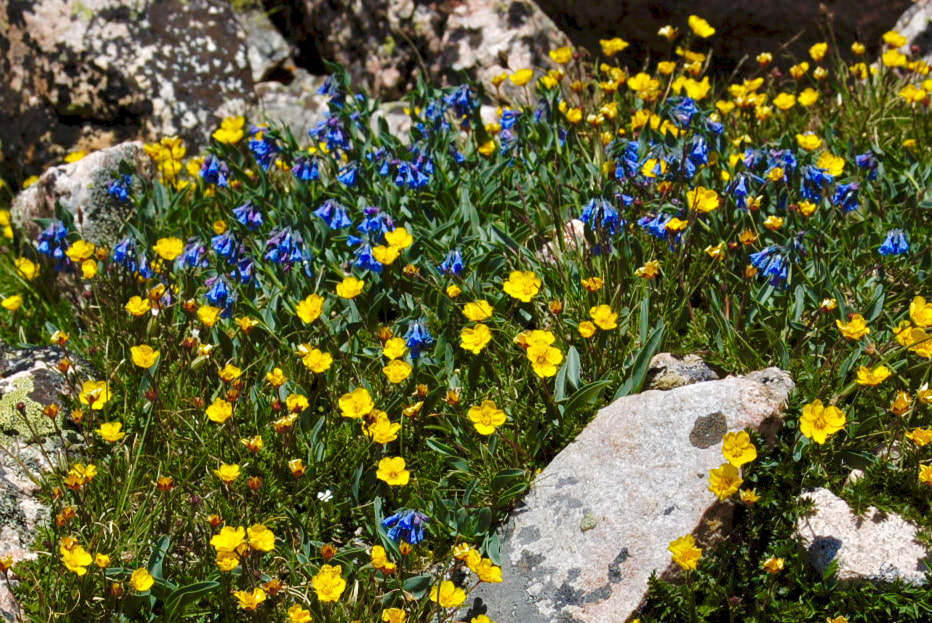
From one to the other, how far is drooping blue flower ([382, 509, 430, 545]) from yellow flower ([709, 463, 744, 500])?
94 centimetres

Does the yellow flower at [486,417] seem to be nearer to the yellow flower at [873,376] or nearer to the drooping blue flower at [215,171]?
the yellow flower at [873,376]

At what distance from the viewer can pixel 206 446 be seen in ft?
11.6

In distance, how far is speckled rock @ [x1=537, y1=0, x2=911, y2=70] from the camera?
20.2 feet

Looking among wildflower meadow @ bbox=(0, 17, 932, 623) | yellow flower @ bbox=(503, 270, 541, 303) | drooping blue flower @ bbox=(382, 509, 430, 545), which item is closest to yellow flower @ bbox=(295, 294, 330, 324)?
wildflower meadow @ bbox=(0, 17, 932, 623)

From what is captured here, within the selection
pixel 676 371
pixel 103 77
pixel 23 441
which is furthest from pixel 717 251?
pixel 103 77

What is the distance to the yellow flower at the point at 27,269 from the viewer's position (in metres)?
4.66

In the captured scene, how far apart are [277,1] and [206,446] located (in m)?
4.51

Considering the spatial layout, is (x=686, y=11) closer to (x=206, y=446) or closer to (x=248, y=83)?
(x=248, y=83)

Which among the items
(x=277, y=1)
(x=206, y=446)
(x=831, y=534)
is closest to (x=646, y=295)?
(x=831, y=534)

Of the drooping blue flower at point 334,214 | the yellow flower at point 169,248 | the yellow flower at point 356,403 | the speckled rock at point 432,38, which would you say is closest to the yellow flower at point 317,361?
the yellow flower at point 356,403

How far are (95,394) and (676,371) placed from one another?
2.14 m

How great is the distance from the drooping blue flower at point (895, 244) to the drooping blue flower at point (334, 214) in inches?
88.9

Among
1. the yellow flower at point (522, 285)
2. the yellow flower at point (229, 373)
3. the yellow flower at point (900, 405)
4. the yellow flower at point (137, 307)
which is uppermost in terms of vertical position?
the yellow flower at point (522, 285)

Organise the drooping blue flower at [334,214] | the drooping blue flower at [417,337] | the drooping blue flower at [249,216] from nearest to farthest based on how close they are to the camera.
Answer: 1. the drooping blue flower at [417,337]
2. the drooping blue flower at [334,214]
3. the drooping blue flower at [249,216]
